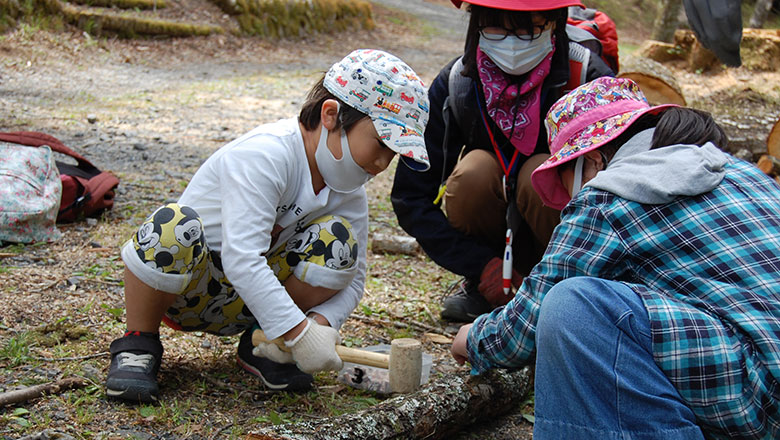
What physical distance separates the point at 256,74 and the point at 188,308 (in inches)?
337

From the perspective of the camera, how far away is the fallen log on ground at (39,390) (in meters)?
2.13

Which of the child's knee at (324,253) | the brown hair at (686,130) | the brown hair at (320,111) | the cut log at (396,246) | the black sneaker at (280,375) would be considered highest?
the brown hair at (686,130)

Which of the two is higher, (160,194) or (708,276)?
(708,276)

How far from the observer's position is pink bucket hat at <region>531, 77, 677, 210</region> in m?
1.99

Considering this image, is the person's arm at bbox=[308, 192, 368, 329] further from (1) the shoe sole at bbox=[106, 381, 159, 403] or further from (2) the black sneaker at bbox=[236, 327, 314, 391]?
(1) the shoe sole at bbox=[106, 381, 159, 403]

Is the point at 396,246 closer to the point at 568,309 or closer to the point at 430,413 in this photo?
the point at 430,413

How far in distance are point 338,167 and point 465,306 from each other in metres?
1.20

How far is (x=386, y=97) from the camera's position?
2.29 meters

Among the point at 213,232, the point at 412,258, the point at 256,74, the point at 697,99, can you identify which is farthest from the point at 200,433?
the point at 256,74

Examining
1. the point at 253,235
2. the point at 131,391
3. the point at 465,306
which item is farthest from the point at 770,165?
the point at 131,391

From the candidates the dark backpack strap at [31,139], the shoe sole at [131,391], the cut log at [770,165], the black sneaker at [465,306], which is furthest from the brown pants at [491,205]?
the cut log at [770,165]

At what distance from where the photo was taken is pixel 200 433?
7.03 feet

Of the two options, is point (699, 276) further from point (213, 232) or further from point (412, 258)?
point (412, 258)

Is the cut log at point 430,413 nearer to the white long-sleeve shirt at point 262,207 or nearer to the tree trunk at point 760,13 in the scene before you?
the white long-sleeve shirt at point 262,207
